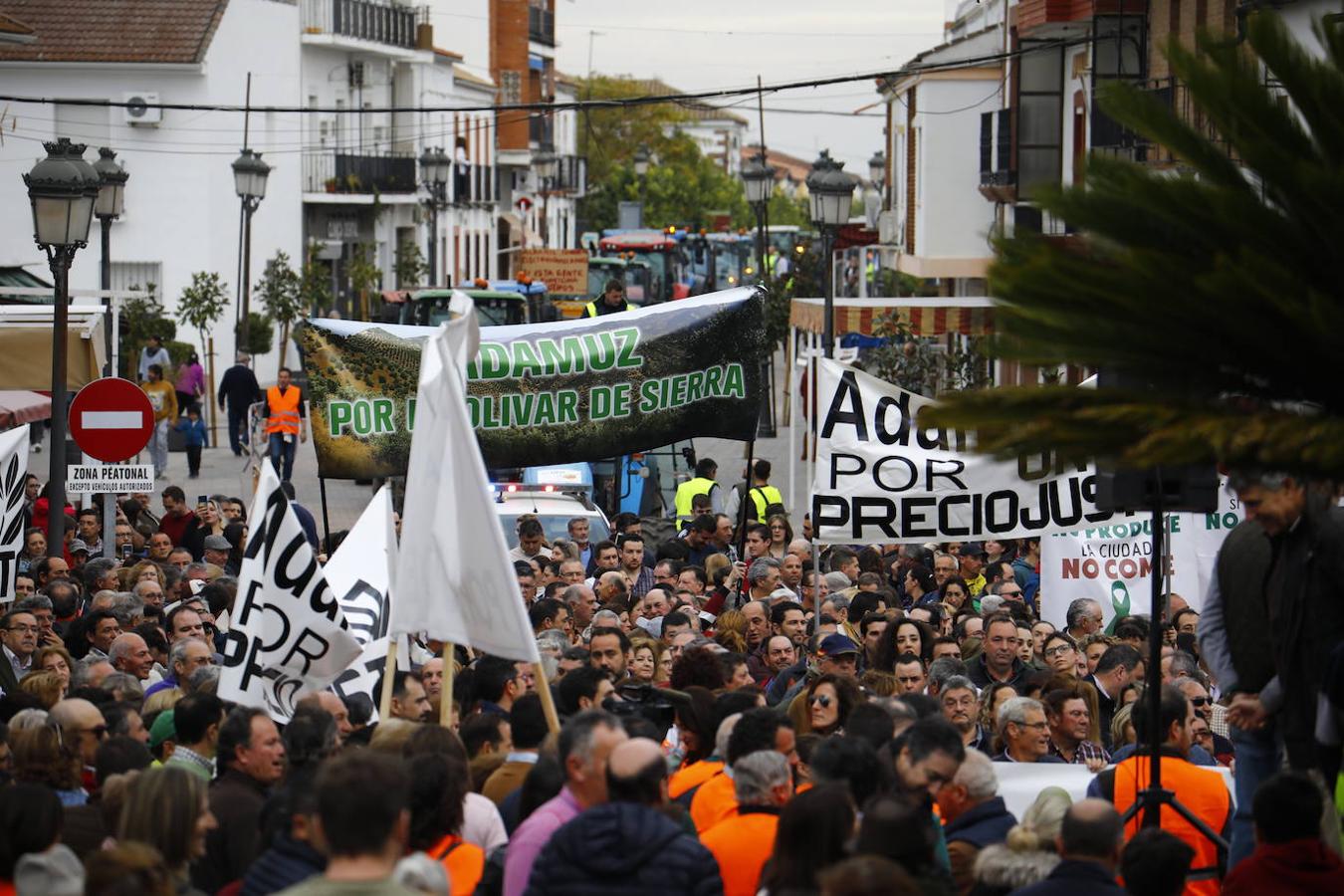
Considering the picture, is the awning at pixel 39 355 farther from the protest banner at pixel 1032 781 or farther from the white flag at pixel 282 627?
the protest banner at pixel 1032 781

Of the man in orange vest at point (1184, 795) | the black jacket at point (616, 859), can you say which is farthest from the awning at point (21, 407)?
the black jacket at point (616, 859)

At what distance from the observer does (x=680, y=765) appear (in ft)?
27.0

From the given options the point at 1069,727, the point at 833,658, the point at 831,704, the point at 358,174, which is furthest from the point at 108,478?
the point at 358,174

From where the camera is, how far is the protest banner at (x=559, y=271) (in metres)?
44.6

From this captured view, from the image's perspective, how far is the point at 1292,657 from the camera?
6.59 meters

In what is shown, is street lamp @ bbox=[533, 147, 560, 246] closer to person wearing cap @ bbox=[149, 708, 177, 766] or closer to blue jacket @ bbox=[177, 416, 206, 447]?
blue jacket @ bbox=[177, 416, 206, 447]

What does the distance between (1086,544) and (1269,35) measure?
8.83 m

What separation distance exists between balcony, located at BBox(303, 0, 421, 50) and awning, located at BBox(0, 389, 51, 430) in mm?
35056

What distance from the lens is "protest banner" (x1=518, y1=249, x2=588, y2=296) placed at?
146 feet

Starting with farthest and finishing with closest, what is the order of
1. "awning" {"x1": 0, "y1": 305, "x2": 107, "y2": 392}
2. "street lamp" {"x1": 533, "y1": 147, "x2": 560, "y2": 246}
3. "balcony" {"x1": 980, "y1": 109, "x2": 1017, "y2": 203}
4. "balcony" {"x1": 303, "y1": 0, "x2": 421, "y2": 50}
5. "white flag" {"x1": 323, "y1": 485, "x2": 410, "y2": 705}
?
"street lamp" {"x1": 533, "y1": 147, "x2": 560, "y2": 246} < "balcony" {"x1": 303, "y1": 0, "x2": 421, "y2": 50} < "balcony" {"x1": 980, "y1": 109, "x2": 1017, "y2": 203} < "awning" {"x1": 0, "y1": 305, "x2": 107, "y2": 392} < "white flag" {"x1": 323, "y1": 485, "x2": 410, "y2": 705}

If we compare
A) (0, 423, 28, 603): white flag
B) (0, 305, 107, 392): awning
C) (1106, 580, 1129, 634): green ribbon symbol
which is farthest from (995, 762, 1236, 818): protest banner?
(0, 305, 107, 392): awning

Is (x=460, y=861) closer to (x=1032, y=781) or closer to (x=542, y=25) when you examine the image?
(x=1032, y=781)

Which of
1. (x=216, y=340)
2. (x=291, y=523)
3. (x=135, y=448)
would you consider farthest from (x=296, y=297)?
(x=291, y=523)

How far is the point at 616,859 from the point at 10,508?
25.6ft
